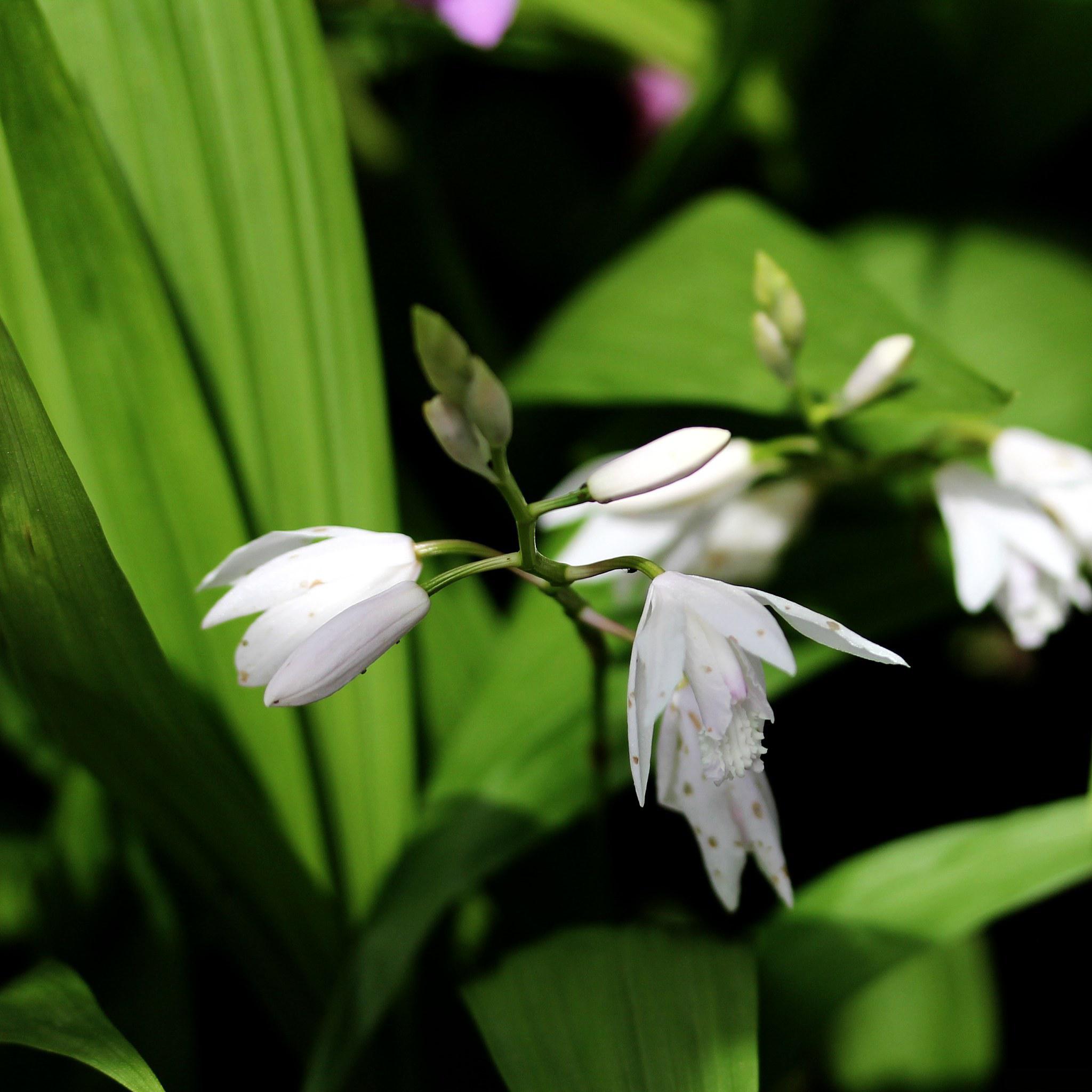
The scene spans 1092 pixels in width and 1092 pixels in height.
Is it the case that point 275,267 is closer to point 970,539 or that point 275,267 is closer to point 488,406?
point 488,406

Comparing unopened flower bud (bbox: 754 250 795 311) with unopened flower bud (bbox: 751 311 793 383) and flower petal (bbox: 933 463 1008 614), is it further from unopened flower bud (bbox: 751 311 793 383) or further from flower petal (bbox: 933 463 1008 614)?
Answer: flower petal (bbox: 933 463 1008 614)

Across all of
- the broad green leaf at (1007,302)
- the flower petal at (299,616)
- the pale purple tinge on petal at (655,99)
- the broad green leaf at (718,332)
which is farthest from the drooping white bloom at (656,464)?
the pale purple tinge on petal at (655,99)

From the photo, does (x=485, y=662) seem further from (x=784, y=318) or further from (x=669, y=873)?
(x=784, y=318)

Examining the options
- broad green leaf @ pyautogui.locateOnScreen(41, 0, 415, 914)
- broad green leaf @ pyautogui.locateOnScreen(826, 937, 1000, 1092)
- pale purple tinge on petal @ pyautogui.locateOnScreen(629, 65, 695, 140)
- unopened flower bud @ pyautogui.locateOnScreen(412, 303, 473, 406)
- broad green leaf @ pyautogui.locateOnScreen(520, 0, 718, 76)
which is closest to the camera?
unopened flower bud @ pyautogui.locateOnScreen(412, 303, 473, 406)

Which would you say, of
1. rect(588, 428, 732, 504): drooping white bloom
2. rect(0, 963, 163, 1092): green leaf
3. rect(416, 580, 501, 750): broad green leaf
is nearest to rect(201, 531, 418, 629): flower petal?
rect(588, 428, 732, 504): drooping white bloom

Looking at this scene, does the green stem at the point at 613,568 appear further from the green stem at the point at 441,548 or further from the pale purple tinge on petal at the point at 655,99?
the pale purple tinge on petal at the point at 655,99

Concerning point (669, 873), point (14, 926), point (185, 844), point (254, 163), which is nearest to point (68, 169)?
point (254, 163)
